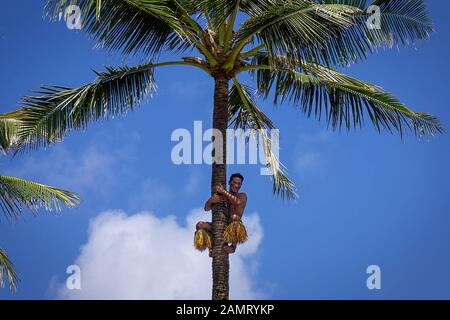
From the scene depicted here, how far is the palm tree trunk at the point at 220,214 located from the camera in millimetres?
14867

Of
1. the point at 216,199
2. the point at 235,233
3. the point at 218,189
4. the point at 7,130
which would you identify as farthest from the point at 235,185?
the point at 7,130

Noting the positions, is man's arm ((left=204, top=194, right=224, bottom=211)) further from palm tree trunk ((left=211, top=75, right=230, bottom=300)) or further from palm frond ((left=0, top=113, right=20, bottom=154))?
palm frond ((left=0, top=113, right=20, bottom=154))

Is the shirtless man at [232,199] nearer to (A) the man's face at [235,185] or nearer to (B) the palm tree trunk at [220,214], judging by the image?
(A) the man's face at [235,185]

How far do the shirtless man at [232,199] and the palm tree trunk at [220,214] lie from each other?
10 cm

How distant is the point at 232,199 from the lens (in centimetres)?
1514

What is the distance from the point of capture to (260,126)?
18000 mm

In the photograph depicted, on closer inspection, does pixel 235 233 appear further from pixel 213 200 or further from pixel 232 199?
pixel 213 200

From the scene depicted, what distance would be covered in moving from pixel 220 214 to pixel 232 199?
12.6 inches

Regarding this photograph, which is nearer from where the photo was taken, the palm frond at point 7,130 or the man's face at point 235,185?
the man's face at point 235,185

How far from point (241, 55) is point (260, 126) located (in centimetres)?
247

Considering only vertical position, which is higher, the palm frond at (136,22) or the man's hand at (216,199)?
the palm frond at (136,22)

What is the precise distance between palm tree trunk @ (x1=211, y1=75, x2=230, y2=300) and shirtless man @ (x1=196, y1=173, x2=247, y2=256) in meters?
0.10

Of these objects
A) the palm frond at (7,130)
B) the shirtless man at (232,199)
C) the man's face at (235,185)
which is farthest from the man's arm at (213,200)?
the palm frond at (7,130)
